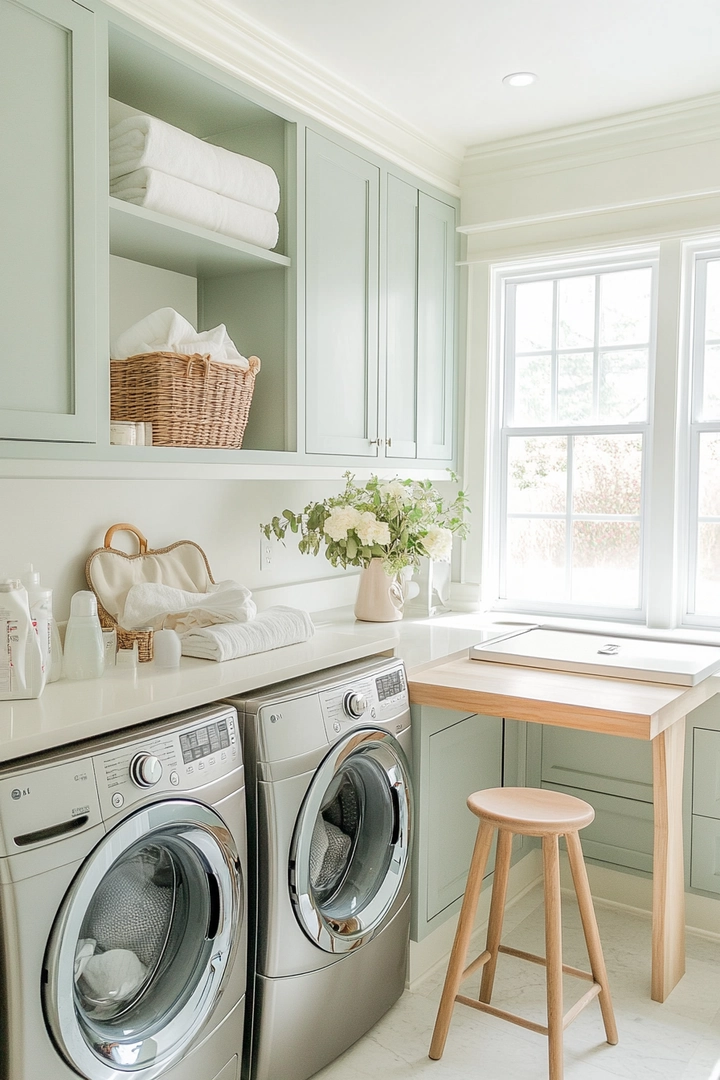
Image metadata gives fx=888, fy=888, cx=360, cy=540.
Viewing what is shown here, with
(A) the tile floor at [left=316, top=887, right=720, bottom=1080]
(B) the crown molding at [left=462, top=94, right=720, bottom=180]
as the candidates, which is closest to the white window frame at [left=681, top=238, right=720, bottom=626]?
(B) the crown molding at [left=462, top=94, right=720, bottom=180]

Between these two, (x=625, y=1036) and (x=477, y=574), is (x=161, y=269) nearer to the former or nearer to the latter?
(x=477, y=574)

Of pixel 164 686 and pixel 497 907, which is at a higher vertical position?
pixel 164 686

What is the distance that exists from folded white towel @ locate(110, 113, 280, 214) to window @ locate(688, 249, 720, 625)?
5.06 feet

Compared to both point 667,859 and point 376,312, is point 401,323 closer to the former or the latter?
point 376,312

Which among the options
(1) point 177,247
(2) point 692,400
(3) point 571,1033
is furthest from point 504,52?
(3) point 571,1033

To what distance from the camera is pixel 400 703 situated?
7.46 feet

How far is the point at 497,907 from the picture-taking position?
88.9 inches

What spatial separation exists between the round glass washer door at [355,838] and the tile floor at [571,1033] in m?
0.29

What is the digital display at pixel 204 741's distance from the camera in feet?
5.49

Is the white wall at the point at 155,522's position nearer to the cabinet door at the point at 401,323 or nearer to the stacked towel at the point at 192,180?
the cabinet door at the point at 401,323

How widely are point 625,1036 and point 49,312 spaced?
7.11 ft

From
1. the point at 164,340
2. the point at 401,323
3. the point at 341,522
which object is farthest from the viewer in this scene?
the point at 401,323

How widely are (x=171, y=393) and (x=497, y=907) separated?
151cm

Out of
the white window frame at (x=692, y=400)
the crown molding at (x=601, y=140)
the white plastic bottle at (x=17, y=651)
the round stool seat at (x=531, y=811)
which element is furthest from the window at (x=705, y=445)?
the white plastic bottle at (x=17, y=651)
